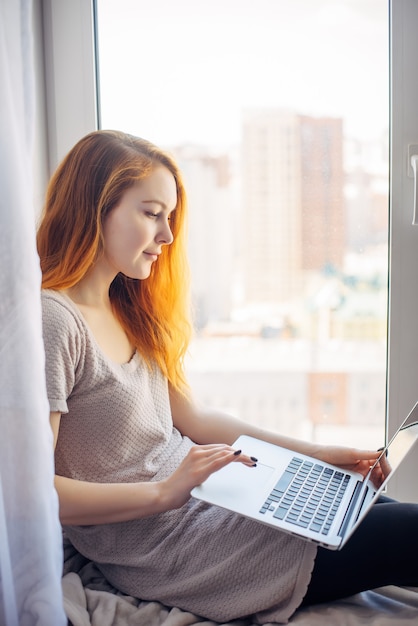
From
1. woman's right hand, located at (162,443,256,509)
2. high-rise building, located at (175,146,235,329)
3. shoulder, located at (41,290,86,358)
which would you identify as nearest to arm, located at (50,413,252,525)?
woman's right hand, located at (162,443,256,509)

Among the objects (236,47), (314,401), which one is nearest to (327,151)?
(236,47)

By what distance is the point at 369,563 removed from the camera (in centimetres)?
96

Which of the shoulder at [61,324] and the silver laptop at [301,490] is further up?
the shoulder at [61,324]

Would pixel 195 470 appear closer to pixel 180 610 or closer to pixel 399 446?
pixel 180 610

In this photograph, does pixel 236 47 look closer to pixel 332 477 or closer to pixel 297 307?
pixel 297 307

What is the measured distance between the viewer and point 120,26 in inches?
54.9

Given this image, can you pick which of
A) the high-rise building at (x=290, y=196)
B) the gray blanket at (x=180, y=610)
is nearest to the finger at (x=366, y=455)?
the gray blanket at (x=180, y=610)

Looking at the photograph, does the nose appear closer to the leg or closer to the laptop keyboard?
the laptop keyboard

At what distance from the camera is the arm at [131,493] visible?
3.09 ft

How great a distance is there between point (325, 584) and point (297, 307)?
26.1 inches

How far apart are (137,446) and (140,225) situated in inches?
14.3

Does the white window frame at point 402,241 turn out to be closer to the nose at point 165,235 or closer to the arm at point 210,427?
the arm at point 210,427

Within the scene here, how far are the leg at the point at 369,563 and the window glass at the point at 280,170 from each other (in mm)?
526

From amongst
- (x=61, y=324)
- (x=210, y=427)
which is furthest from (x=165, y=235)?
(x=210, y=427)
